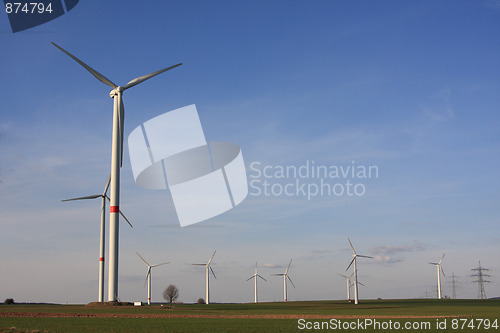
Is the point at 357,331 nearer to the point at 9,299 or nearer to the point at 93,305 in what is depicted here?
the point at 93,305

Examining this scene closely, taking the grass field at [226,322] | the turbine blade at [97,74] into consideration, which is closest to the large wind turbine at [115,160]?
the turbine blade at [97,74]

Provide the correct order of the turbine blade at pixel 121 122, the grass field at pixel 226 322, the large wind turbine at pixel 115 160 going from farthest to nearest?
the turbine blade at pixel 121 122 → the large wind turbine at pixel 115 160 → the grass field at pixel 226 322

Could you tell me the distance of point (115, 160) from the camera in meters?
103

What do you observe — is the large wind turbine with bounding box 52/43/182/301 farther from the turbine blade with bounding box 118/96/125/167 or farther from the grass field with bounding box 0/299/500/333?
the grass field with bounding box 0/299/500/333

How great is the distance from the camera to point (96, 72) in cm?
10725

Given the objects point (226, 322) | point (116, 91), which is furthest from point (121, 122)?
point (226, 322)

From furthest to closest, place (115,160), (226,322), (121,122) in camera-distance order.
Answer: (121,122)
(115,160)
(226,322)

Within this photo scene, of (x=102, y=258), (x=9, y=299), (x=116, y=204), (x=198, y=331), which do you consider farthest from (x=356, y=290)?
(x=198, y=331)

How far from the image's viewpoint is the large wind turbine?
99250mm

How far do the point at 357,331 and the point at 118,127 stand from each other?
6769 centimetres

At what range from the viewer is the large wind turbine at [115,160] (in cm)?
9925

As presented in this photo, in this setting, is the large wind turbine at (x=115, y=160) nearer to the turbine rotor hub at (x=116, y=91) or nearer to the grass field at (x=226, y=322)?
the turbine rotor hub at (x=116, y=91)

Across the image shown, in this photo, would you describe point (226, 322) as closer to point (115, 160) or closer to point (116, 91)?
point (115, 160)

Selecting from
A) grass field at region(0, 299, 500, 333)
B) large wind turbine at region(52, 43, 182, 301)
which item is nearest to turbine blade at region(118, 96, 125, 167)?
large wind turbine at region(52, 43, 182, 301)
